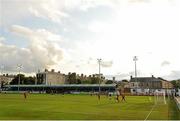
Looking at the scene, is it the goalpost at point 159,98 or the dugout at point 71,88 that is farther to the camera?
the dugout at point 71,88

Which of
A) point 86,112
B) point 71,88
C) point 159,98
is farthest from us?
point 71,88

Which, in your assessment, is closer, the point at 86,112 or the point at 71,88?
the point at 86,112

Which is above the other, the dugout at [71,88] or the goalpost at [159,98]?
the dugout at [71,88]

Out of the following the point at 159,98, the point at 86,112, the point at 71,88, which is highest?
the point at 71,88

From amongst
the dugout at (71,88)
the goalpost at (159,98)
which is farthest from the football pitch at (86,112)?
the dugout at (71,88)

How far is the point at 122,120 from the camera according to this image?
26656 mm

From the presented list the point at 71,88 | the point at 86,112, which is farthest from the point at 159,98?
the point at 71,88

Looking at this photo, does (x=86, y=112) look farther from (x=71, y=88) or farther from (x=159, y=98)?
(x=71, y=88)

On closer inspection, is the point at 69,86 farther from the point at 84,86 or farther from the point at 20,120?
the point at 20,120

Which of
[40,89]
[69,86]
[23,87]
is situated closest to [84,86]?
[69,86]

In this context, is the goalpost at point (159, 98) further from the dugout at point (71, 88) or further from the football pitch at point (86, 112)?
the dugout at point (71, 88)

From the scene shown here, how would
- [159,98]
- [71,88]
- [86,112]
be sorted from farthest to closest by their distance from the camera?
[71,88]
[159,98]
[86,112]

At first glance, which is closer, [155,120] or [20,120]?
[20,120]

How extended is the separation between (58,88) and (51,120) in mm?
161887
